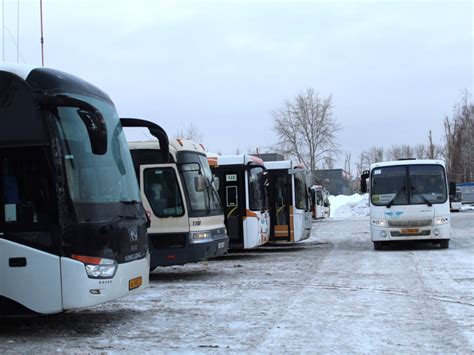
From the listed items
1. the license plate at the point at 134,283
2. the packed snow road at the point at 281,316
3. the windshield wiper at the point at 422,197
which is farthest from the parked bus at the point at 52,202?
the windshield wiper at the point at 422,197

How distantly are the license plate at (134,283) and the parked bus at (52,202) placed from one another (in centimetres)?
26

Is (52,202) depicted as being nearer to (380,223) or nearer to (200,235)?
(200,235)

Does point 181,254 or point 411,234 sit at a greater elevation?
point 181,254

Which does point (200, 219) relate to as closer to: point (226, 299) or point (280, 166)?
point (226, 299)

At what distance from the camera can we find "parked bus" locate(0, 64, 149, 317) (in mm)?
6738

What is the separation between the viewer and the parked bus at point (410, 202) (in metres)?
17.3

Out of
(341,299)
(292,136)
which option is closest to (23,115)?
(341,299)

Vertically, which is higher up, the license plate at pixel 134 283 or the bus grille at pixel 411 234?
the license plate at pixel 134 283

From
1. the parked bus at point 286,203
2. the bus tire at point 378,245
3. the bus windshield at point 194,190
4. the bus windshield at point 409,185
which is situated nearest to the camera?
the bus windshield at point 194,190

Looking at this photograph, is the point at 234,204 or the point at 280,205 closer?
the point at 234,204

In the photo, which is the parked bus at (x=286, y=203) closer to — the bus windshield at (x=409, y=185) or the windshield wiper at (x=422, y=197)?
the bus windshield at (x=409, y=185)

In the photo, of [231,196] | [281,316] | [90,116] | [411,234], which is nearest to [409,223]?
[411,234]

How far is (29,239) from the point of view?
6.80 metres

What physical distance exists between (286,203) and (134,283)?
39.9 feet
